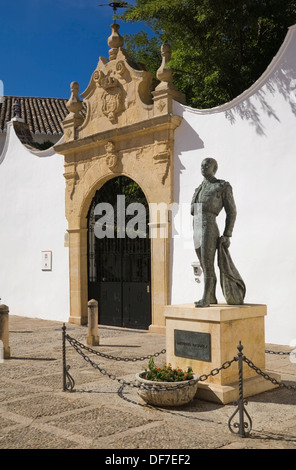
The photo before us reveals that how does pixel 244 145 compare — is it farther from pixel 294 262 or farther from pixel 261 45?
pixel 261 45

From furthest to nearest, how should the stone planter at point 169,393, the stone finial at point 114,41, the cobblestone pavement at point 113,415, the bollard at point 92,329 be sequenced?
the stone finial at point 114,41, the bollard at point 92,329, the stone planter at point 169,393, the cobblestone pavement at point 113,415

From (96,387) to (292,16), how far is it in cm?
1105

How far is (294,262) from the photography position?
934 centimetres

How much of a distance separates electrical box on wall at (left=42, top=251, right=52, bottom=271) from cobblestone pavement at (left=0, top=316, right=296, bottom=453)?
6.29 meters

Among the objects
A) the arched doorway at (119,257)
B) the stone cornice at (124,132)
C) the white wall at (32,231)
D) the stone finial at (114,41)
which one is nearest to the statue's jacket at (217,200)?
the stone cornice at (124,132)

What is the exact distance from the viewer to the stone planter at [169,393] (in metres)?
5.63

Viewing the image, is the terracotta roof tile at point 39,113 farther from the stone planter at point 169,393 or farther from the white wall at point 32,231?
the stone planter at point 169,393

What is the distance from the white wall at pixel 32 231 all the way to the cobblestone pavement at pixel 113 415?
6.09 metres

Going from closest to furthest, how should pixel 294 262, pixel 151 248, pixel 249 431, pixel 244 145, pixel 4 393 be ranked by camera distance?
pixel 249 431 → pixel 4 393 → pixel 294 262 → pixel 244 145 → pixel 151 248

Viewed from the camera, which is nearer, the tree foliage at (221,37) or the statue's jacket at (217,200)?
the statue's jacket at (217,200)

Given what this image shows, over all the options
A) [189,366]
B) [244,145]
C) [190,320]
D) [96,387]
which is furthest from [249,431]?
[244,145]

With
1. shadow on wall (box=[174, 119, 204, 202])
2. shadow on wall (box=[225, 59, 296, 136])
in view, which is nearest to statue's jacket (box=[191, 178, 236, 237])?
shadow on wall (box=[225, 59, 296, 136])

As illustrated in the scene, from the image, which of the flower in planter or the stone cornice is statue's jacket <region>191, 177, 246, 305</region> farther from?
the stone cornice

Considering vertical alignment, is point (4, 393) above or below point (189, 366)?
below
